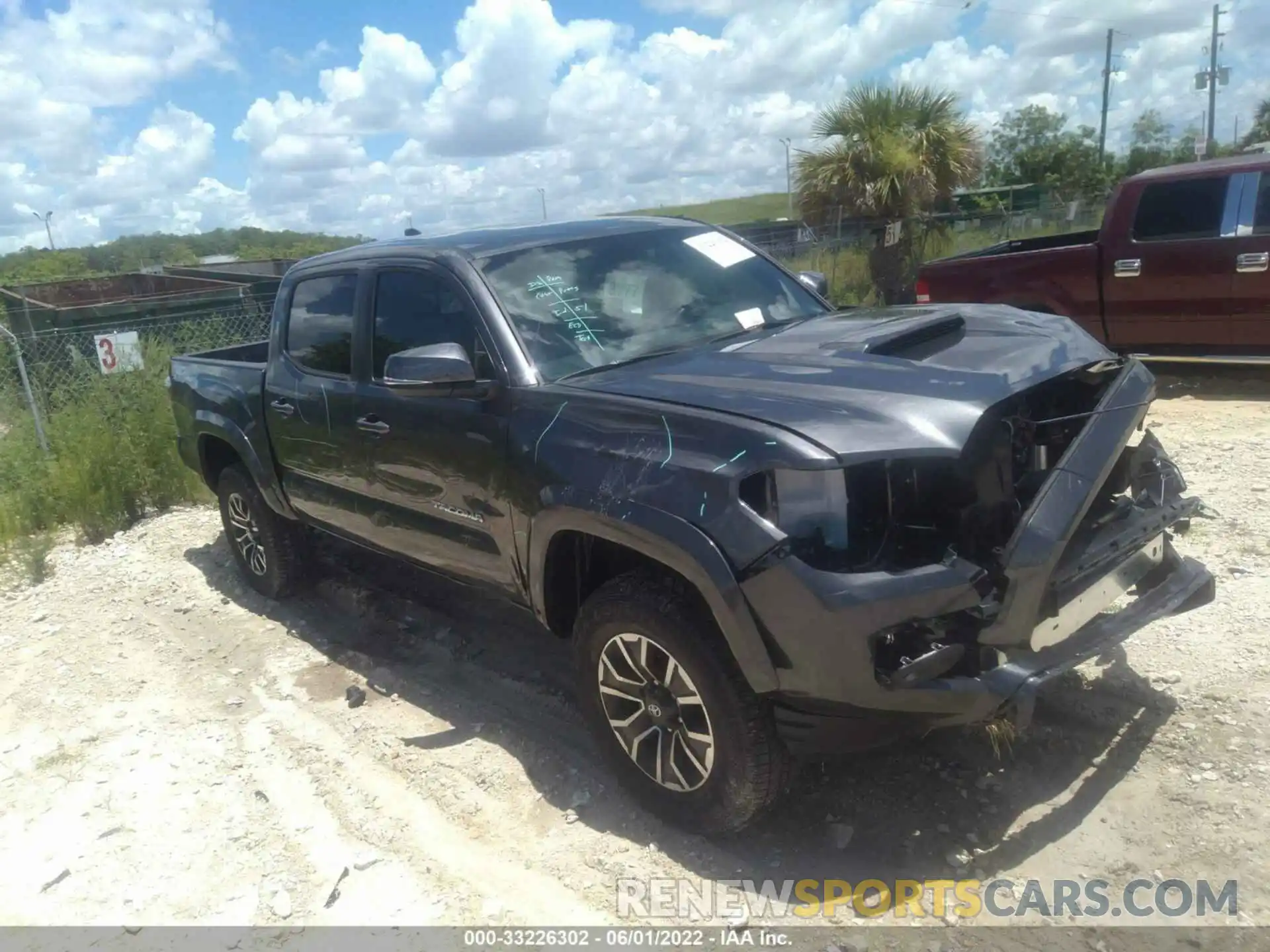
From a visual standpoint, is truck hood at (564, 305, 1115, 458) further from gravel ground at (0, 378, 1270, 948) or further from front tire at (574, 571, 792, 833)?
gravel ground at (0, 378, 1270, 948)

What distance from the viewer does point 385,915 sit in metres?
3.24

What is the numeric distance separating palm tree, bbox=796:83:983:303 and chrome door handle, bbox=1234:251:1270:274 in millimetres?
7028

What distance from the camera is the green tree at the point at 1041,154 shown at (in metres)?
36.7

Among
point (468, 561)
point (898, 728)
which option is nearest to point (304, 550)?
Answer: point (468, 561)

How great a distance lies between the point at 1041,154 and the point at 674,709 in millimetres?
39600

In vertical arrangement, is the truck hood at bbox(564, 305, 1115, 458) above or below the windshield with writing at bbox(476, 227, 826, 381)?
below

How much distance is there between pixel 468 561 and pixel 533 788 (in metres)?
0.93

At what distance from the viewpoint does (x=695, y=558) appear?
2.93 metres

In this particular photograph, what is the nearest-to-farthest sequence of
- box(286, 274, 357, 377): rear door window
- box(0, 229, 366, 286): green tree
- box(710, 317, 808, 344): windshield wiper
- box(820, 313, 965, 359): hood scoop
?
box(820, 313, 965, 359): hood scoop, box(710, 317, 808, 344): windshield wiper, box(286, 274, 357, 377): rear door window, box(0, 229, 366, 286): green tree

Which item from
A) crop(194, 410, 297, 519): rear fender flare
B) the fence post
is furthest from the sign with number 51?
crop(194, 410, 297, 519): rear fender flare

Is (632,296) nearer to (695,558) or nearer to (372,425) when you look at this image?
(372,425)

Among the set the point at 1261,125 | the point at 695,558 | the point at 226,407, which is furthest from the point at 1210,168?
the point at 1261,125

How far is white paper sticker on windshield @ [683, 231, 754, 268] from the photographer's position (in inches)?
181

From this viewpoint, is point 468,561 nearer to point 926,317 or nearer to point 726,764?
point 726,764
